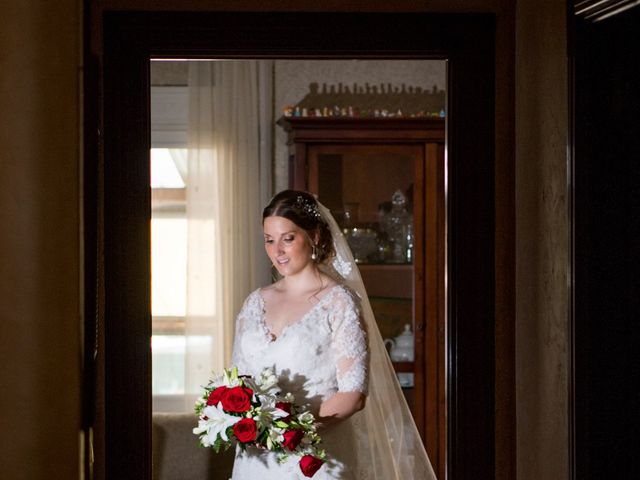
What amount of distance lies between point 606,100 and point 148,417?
1224 millimetres

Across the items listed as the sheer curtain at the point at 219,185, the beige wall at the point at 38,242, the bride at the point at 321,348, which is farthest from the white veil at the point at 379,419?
the beige wall at the point at 38,242

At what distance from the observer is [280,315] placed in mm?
2766

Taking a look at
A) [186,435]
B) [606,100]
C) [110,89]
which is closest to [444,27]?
[606,100]

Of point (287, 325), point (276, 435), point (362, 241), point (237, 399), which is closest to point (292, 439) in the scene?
point (276, 435)

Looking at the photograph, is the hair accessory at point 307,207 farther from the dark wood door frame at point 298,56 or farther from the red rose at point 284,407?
the dark wood door frame at point 298,56

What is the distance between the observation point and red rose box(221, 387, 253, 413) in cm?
207

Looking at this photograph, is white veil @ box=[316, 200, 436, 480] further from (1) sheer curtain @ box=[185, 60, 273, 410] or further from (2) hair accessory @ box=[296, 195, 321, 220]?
(1) sheer curtain @ box=[185, 60, 273, 410]

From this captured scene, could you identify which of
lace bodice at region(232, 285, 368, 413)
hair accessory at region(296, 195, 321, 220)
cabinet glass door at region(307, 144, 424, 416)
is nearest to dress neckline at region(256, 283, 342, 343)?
lace bodice at region(232, 285, 368, 413)

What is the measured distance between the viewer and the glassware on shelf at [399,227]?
366 cm

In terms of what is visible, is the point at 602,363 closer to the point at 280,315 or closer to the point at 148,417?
the point at 148,417

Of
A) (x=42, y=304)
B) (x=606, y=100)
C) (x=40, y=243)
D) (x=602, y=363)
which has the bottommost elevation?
(x=602, y=363)

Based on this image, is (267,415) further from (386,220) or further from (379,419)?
(386,220)

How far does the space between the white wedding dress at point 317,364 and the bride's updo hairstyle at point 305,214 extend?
0.51ft

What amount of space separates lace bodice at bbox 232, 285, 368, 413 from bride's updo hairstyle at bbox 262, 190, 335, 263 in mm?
153
